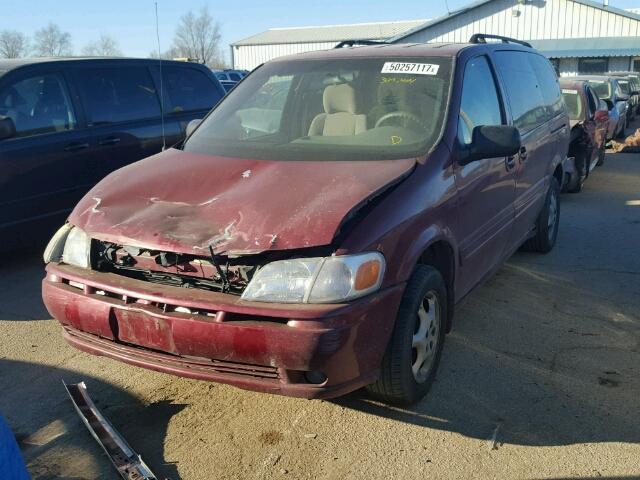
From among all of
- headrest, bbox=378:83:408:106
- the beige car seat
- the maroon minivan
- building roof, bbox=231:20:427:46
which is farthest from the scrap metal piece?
Answer: building roof, bbox=231:20:427:46

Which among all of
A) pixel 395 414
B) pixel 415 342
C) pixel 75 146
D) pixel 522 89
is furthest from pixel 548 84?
pixel 75 146

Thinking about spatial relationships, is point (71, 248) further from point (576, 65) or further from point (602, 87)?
point (576, 65)

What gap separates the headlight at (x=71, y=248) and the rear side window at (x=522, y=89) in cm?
305

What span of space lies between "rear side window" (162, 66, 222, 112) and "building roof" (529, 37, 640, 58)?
31030mm

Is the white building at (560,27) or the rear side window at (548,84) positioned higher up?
→ the white building at (560,27)

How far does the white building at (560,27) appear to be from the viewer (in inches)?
1425

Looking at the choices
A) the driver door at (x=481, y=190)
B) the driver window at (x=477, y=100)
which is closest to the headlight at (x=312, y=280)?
the driver door at (x=481, y=190)

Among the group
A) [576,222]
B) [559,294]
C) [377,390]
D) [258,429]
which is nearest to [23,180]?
[258,429]

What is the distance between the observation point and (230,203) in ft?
10.1

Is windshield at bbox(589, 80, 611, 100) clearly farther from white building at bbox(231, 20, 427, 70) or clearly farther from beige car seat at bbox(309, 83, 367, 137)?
white building at bbox(231, 20, 427, 70)

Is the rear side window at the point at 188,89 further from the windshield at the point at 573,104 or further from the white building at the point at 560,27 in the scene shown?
the white building at the point at 560,27

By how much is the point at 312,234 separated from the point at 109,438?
136cm

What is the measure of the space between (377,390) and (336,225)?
0.91 m

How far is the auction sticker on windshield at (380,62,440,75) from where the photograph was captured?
12.9 ft
